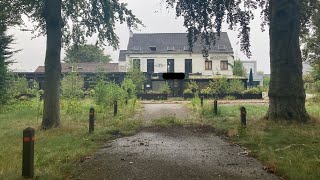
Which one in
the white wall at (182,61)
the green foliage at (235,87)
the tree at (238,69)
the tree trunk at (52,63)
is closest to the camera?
the tree trunk at (52,63)

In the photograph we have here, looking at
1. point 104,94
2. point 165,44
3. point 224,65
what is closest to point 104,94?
point 104,94

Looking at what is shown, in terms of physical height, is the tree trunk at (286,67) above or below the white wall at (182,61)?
below

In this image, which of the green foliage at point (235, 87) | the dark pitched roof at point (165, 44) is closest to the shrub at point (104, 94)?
the green foliage at point (235, 87)

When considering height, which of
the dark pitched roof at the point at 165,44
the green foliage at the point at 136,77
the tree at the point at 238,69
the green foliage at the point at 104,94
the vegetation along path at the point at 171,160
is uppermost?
the dark pitched roof at the point at 165,44

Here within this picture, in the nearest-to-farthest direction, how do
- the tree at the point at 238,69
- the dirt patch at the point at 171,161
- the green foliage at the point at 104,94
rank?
the dirt patch at the point at 171,161, the green foliage at the point at 104,94, the tree at the point at 238,69

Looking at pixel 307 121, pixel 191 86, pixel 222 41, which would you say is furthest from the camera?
pixel 222 41

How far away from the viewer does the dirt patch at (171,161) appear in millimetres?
6617

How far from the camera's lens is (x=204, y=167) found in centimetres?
719

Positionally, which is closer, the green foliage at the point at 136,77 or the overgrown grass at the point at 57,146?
the overgrown grass at the point at 57,146

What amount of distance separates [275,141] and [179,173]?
13.9 feet

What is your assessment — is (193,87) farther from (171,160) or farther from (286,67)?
(171,160)

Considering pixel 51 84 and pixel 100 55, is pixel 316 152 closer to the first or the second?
pixel 51 84

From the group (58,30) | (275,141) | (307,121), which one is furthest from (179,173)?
(58,30)

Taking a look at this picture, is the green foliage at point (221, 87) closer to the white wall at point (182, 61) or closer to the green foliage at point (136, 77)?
the green foliage at point (136, 77)
